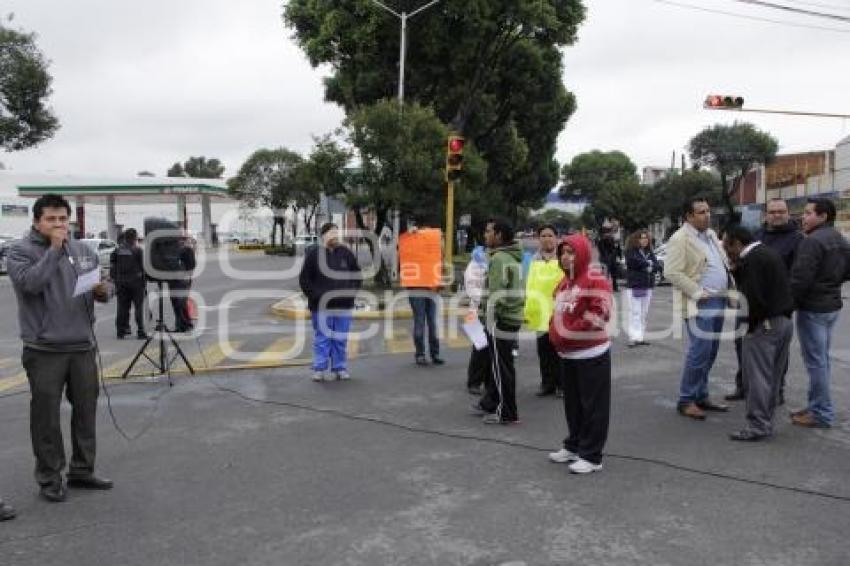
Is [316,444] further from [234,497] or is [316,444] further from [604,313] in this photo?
[604,313]

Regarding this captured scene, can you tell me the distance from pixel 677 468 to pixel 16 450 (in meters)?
5.00

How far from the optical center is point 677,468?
555 centimetres

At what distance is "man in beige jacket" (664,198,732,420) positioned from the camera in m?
6.85

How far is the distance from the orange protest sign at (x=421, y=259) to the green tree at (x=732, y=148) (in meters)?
53.7

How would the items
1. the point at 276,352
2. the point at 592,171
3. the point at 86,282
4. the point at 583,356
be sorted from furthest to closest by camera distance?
the point at 592,171, the point at 276,352, the point at 583,356, the point at 86,282

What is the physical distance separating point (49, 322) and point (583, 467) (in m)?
3.61

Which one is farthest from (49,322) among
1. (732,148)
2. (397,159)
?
(732,148)

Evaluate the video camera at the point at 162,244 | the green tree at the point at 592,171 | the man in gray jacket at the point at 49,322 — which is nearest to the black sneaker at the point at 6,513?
the man in gray jacket at the point at 49,322

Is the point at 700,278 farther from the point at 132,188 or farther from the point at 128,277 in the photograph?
the point at 132,188

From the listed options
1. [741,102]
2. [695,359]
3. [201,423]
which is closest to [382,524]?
[201,423]

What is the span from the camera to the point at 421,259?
10.0 meters

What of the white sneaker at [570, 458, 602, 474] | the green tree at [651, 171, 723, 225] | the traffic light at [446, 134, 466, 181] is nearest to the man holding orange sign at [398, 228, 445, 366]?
the traffic light at [446, 134, 466, 181]

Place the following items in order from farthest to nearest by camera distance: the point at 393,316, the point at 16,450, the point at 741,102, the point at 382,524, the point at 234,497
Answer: the point at 741,102, the point at 393,316, the point at 16,450, the point at 234,497, the point at 382,524

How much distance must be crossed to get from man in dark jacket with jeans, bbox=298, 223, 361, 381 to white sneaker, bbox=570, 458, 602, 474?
162 inches
